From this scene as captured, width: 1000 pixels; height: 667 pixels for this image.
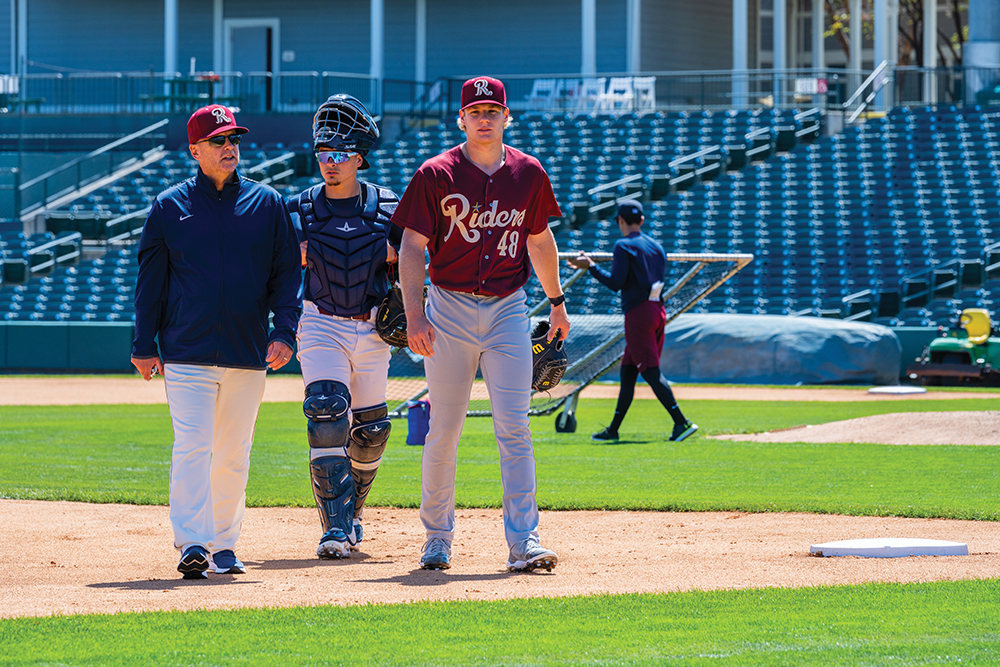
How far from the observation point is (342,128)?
691 centimetres

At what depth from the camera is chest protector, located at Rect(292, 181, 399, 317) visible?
22.4 ft

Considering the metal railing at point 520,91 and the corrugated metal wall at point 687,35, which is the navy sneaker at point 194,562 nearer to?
the metal railing at point 520,91

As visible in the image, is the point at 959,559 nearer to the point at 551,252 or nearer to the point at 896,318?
the point at 551,252

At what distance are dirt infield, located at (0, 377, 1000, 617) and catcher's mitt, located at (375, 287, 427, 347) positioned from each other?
114 centimetres

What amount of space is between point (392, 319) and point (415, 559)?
1.23 metres

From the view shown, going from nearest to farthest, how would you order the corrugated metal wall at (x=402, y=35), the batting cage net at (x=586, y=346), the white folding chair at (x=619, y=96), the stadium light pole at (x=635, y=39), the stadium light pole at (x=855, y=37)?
the batting cage net at (x=586, y=346)
the white folding chair at (x=619, y=96)
the stadium light pole at (x=855, y=37)
the stadium light pole at (x=635, y=39)
the corrugated metal wall at (x=402, y=35)

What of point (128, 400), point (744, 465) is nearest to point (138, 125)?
point (128, 400)

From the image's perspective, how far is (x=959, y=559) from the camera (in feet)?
21.2

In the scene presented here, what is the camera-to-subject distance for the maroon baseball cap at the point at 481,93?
6.12 metres

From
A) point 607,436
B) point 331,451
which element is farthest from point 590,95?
point 331,451

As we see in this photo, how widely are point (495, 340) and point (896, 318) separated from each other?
19.8m

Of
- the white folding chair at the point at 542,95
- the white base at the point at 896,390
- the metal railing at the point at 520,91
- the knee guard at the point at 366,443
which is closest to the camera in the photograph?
the knee guard at the point at 366,443

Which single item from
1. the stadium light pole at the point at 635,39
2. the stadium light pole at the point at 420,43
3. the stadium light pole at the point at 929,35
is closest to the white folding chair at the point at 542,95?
the stadium light pole at the point at 635,39

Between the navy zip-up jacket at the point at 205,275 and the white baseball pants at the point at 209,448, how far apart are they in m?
0.10
